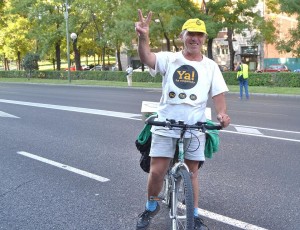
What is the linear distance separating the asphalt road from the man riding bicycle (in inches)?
35.3

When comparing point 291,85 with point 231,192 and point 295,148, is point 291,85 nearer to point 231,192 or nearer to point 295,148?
point 295,148

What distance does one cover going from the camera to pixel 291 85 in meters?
24.5

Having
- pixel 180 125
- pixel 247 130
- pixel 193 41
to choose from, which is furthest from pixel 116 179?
pixel 247 130

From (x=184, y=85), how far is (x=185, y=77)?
7 cm

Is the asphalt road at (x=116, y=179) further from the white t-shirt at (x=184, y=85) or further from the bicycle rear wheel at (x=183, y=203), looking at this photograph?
the white t-shirt at (x=184, y=85)

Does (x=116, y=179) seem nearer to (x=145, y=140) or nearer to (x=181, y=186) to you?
(x=145, y=140)

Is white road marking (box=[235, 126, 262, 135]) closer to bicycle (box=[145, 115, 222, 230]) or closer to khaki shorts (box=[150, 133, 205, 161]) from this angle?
khaki shorts (box=[150, 133, 205, 161])

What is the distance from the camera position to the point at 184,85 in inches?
129

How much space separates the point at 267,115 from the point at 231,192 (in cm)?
763

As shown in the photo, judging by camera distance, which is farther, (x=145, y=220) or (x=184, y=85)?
(x=145, y=220)

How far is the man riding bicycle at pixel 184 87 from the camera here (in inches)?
128

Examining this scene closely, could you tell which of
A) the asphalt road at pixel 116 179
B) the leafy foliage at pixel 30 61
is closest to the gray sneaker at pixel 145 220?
the asphalt road at pixel 116 179

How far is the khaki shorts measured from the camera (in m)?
3.41

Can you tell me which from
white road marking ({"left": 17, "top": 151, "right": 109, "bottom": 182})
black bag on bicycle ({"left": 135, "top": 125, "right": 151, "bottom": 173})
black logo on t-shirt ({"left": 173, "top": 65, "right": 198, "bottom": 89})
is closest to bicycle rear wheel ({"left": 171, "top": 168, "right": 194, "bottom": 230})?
black bag on bicycle ({"left": 135, "top": 125, "right": 151, "bottom": 173})
